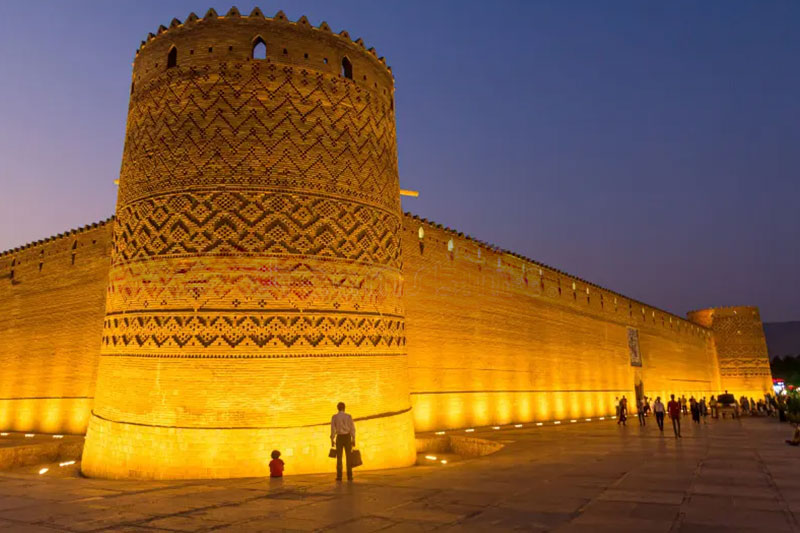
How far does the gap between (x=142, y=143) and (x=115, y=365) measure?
10.5 feet

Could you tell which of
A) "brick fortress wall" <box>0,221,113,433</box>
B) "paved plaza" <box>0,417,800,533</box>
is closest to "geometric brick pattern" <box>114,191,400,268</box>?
"paved plaza" <box>0,417,800,533</box>

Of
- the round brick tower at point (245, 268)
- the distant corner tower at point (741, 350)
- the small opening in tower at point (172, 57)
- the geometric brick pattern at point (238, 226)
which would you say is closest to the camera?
the round brick tower at point (245, 268)

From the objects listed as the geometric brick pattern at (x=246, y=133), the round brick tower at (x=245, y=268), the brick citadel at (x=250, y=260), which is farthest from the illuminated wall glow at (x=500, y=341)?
the geometric brick pattern at (x=246, y=133)

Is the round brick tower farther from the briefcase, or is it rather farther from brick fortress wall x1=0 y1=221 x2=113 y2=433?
brick fortress wall x1=0 y1=221 x2=113 y2=433

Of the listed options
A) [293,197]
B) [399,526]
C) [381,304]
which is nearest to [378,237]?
[381,304]

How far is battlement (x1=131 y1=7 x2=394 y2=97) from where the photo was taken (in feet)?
25.4

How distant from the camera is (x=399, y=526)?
370 centimetres

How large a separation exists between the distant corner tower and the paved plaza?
118 ft

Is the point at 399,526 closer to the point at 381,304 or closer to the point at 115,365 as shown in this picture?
the point at 381,304

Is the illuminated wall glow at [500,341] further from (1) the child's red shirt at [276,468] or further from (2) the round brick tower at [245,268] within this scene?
(1) the child's red shirt at [276,468]

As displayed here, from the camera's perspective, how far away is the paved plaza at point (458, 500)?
3787mm

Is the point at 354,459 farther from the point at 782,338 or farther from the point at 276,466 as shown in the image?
the point at 782,338

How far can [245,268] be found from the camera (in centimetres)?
712

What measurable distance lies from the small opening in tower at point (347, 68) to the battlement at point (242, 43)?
2cm
